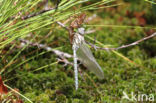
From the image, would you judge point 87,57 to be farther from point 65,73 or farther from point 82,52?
point 65,73

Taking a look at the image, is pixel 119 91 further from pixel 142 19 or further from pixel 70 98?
pixel 142 19

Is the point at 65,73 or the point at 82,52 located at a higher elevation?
the point at 82,52

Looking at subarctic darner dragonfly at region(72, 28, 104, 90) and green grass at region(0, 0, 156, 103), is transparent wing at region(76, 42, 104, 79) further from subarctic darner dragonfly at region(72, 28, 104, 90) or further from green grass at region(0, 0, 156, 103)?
green grass at region(0, 0, 156, 103)

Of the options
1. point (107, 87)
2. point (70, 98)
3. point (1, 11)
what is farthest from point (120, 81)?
point (1, 11)

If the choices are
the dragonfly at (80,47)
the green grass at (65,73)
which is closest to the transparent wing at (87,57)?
the dragonfly at (80,47)

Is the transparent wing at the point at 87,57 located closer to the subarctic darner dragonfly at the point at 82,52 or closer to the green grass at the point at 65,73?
the subarctic darner dragonfly at the point at 82,52

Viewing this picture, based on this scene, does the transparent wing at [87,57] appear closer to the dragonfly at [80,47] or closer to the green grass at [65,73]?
the dragonfly at [80,47]

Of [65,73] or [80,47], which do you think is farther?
[65,73]

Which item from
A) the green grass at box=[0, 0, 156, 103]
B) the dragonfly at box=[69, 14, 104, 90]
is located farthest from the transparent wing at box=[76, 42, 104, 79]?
the green grass at box=[0, 0, 156, 103]

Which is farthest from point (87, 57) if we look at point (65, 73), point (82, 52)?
point (65, 73)

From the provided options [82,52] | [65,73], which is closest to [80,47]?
[82,52]

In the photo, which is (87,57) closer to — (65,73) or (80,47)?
(80,47)
